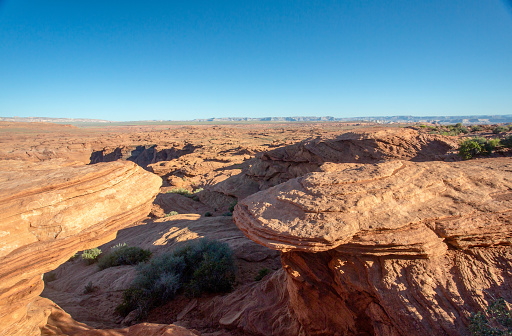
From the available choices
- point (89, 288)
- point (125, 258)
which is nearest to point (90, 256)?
point (125, 258)

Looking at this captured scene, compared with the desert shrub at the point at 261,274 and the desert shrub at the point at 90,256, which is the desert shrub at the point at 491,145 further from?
the desert shrub at the point at 90,256

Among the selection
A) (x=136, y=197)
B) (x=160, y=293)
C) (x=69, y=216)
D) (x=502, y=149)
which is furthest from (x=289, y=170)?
(x=69, y=216)

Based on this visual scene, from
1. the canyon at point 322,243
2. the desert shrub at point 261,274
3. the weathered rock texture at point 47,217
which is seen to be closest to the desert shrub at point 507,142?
the canyon at point 322,243

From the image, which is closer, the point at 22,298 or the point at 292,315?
the point at 22,298

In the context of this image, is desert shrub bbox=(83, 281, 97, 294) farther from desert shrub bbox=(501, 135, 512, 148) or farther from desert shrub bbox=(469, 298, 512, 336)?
desert shrub bbox=(501, 135, 512, 148)

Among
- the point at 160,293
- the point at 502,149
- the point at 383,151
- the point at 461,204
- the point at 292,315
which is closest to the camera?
the point at 461,204

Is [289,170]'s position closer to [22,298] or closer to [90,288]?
[90,288]

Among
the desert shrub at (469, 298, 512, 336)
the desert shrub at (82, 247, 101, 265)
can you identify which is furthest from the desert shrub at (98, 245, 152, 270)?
the desert shrub at (469, 298, 512, 336)

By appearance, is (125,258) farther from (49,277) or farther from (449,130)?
(449,130)
